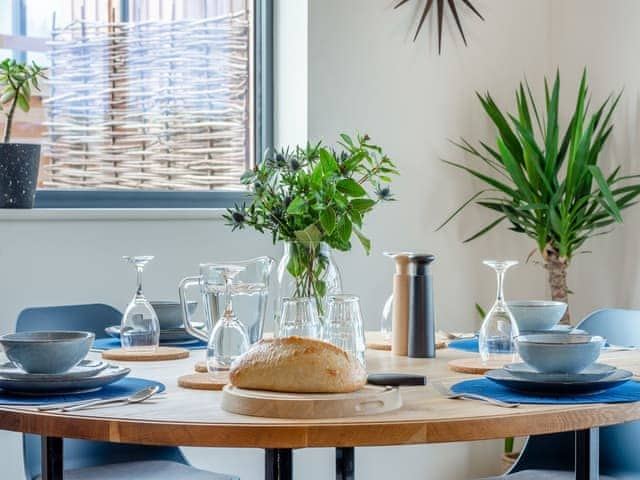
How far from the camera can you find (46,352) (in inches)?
61.4

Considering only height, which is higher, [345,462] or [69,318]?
[69,318]

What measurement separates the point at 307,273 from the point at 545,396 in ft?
1.63

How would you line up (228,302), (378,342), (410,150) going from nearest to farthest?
(228,302) → (378,342) → (410,150)

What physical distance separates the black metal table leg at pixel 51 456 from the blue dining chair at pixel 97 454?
0.63 metres

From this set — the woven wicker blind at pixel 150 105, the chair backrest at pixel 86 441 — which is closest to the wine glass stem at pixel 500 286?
the chair backrest at pixel 86 441

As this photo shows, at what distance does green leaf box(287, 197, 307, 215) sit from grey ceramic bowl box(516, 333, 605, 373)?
0.43m

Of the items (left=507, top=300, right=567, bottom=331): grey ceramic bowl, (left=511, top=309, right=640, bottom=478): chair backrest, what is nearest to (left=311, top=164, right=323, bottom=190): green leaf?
(left=507, top=300, right=567, bottom=331): grey ceramic bowl

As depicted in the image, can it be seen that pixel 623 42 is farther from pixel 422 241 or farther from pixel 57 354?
pixel 57 354

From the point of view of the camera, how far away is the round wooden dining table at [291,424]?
132cm

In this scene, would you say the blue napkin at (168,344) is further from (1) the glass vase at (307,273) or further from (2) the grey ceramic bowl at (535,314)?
(2) the grey ceramic bowl at (535,314)

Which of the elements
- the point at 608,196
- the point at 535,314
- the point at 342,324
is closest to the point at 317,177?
the point at 342,324

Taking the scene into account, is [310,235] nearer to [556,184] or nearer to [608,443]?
[608,443]

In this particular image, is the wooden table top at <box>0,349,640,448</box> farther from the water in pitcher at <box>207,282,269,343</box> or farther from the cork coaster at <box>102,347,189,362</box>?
the cork coaster at <box>102,347,189,362</box>

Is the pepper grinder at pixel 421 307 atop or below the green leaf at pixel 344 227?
below
